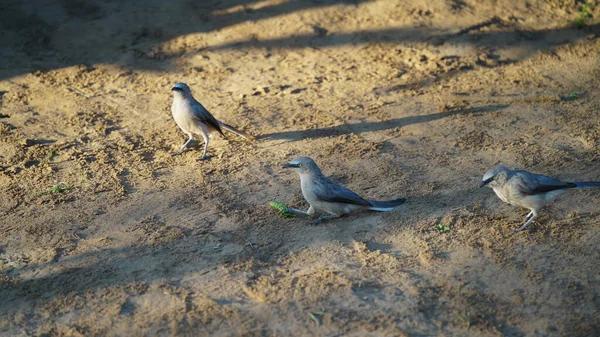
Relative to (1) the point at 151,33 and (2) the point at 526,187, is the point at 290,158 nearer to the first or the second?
(2) the point at 526,187

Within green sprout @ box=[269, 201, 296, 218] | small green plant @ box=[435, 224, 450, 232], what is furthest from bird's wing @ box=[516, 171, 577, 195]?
green sprout @ box=[269, 201, 296, 218]

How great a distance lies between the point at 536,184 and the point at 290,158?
303 centimetres

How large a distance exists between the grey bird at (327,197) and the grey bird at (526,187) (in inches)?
39.5

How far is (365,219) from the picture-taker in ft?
22.4

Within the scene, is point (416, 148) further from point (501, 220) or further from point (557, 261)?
point (557, 261)

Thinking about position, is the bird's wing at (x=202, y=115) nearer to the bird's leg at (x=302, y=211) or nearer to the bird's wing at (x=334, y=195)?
Answer: the bird's leg at (x=302, y=211)

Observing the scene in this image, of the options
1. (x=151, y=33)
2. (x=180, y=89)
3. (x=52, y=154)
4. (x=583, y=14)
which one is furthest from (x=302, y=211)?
(x=583, y=14)

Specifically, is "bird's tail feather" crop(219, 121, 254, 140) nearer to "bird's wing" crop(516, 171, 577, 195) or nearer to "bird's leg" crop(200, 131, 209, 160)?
"bird's leg" crop(200, 131, 209, 160)

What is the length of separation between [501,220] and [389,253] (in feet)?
4.51

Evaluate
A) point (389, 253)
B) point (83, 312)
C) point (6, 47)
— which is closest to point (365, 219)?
point (389, 253)

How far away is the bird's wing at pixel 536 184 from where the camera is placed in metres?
6.43

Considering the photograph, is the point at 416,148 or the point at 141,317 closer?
the point at 141,317

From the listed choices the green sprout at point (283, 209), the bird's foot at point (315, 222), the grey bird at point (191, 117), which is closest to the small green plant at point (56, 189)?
the grey bird at point (191, 117)

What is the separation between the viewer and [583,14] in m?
11.9
